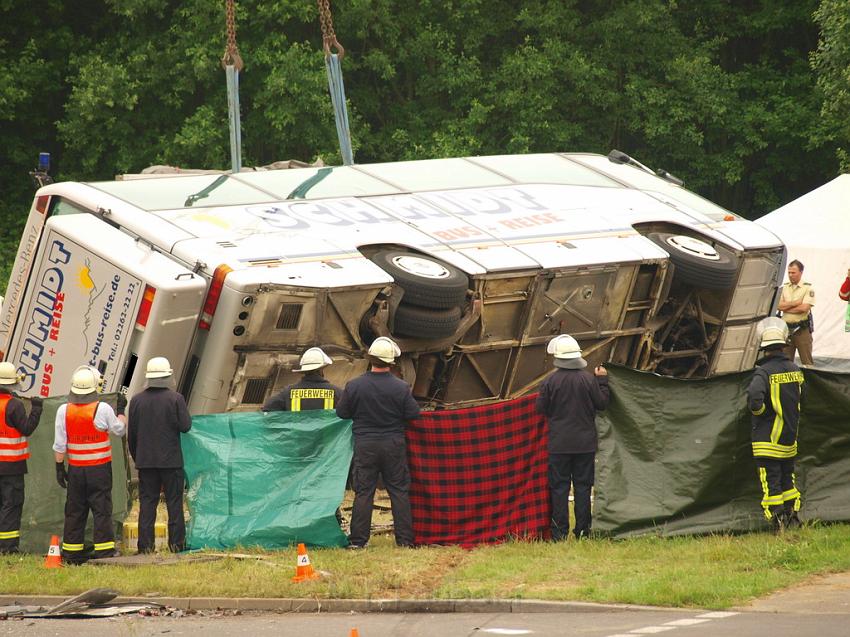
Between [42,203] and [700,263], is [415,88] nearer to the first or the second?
[700,263]

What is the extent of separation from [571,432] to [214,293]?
10.3 ft

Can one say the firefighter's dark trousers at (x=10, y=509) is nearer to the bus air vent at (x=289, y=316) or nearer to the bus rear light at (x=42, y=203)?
the bus air vent at (x=289, y=316)

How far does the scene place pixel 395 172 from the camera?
50.5ft

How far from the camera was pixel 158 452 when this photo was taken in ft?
37.5

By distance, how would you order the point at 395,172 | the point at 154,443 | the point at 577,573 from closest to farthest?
1. the point at 577,573
2. the point at 154,443
3. the point at 395,172

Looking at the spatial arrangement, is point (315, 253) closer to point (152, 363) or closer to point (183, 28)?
point (152, 363)

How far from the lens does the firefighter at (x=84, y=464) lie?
11.4 meters

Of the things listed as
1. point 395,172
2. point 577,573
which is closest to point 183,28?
point 395,172

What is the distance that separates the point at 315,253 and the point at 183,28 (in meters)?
15.8

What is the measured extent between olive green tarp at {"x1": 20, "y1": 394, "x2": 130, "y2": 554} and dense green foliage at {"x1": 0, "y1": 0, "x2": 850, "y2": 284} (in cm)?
1472

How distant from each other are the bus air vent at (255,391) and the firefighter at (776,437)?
4.00m

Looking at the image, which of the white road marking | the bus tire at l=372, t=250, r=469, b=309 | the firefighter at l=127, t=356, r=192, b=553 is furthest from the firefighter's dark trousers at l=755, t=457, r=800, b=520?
the firefighter at l=127, t=356, r=192, b=553

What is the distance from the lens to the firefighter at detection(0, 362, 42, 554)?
11.6m

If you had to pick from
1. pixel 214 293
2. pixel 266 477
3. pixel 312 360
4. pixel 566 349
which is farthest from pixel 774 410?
pixel 214 293
